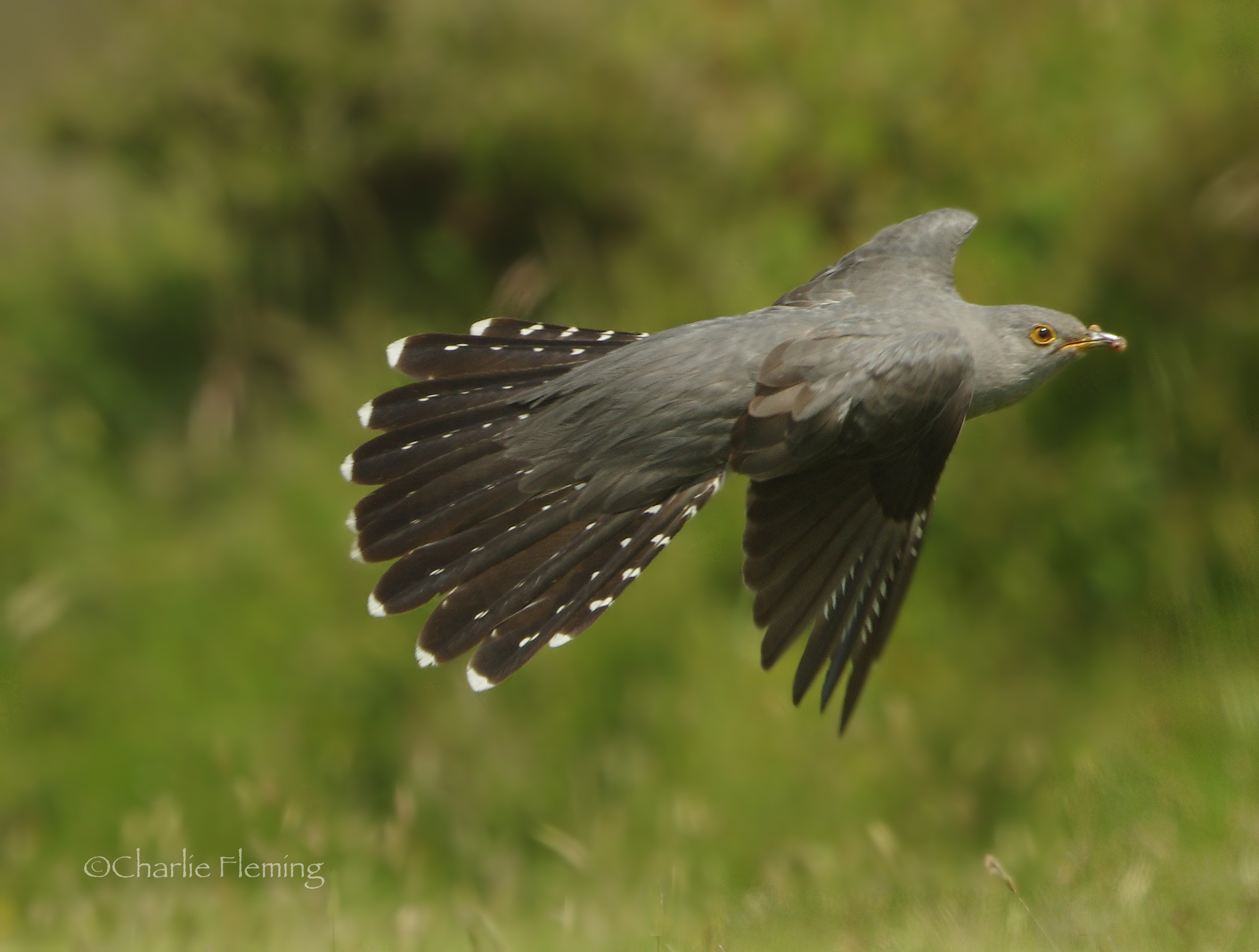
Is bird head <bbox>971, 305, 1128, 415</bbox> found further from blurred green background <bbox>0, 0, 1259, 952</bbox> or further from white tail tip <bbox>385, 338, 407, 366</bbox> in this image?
white tail tip <bbox>385, 338, 407, 366</bbox>

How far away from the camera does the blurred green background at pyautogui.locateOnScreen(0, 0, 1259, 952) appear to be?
6008mm

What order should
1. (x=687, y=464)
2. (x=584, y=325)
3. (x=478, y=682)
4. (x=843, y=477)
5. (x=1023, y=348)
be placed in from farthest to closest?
1. (x=584, y=325)
2. (x=1023, y=348)
3. (x=843, y=477)
4. (x=687, y=464)
5. (x=478, y=682)

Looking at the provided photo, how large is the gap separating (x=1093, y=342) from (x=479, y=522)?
190 cm

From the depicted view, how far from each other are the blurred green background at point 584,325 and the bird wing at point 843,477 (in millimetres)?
885

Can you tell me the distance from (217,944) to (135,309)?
646cm

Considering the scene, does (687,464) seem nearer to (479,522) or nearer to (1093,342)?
(479,522)

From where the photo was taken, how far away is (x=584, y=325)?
783 centimetres

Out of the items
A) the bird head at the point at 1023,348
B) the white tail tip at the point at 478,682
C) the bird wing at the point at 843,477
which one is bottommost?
the white tail tip at the point at 478,682

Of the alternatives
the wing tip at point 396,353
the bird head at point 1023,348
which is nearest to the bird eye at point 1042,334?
the bird head at point 1023,348

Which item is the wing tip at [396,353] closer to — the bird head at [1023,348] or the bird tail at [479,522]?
the bird tail at [479,522]

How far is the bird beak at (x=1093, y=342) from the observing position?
13.1 ft

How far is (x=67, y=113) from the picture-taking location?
8.51 meters

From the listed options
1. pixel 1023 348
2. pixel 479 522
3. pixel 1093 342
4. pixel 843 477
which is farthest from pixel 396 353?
pixel 1093 342

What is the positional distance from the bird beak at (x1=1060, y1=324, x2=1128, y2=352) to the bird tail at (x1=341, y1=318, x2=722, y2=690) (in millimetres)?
1205
